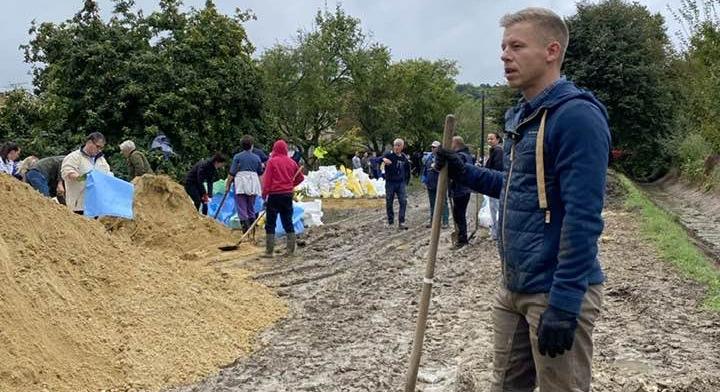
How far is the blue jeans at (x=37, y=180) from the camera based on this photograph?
10820mm

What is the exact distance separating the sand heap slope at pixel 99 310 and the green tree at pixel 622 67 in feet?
70.9

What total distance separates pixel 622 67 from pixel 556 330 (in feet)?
87.9

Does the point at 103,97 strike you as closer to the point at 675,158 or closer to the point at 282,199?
the point at 282,199

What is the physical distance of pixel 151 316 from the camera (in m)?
6.41

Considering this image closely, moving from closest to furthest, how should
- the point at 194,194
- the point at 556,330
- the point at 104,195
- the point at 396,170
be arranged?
1. the point at 556,330
2. the point at 104,195
3. the point at 194,194
4. the point at 396,170

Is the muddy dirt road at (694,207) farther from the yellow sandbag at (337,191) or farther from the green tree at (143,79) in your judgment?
the green tree at (143,79)

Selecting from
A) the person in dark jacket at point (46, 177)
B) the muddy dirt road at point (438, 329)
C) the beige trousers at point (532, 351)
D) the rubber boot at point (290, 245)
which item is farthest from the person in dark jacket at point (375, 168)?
the beige trousers at point (532, 351)

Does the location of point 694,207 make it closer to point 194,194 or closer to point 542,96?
point 194,194

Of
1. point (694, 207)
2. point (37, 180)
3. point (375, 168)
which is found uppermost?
point (375, 168)

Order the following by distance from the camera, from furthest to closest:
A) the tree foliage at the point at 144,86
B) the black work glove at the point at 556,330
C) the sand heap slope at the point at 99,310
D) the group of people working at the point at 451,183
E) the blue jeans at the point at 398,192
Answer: the tree foliage at the point at 144,86 < the blue jeans at the point at 398,192 < the group of people working at the point at 451,183 < the sand heap slope at the point at 99,310 < the black work glove at the point at 556,330

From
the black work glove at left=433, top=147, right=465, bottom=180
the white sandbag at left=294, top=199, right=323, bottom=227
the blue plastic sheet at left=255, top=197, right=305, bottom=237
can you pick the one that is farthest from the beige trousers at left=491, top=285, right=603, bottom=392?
the white sandbag at left=294, top=199, right=323, bottom=227

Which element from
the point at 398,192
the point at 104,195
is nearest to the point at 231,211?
the point at 398,192

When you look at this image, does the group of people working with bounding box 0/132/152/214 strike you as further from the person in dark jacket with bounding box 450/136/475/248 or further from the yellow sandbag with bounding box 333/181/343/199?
the yellow sandbag with bounding box 333/181/343/199

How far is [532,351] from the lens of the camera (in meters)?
2.83
